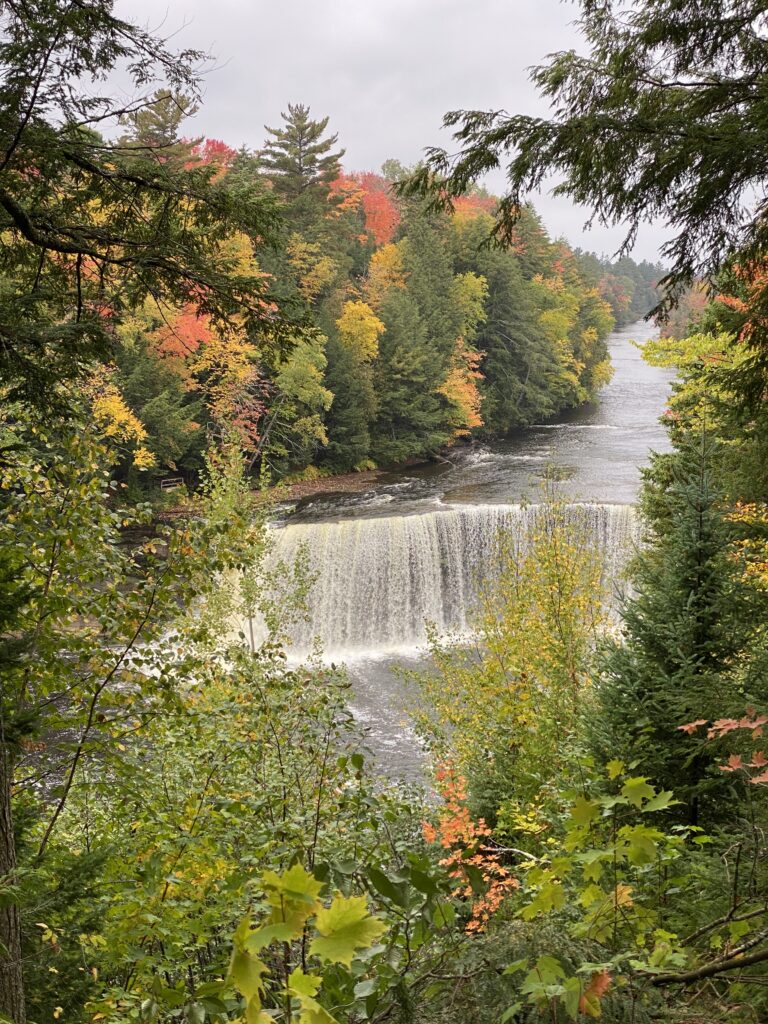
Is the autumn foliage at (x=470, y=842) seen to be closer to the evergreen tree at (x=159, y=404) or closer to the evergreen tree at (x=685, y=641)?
the evergreen tree at (x=685, y=641)

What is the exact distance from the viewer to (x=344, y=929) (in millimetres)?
1215

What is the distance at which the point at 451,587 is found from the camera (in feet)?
69.6

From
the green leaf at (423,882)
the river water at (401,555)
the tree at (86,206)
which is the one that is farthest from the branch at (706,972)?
the river water at (401,555)

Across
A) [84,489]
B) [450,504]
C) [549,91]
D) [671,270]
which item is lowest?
[450,504]

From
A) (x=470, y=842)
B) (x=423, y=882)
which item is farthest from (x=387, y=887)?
(x=470, y=842)

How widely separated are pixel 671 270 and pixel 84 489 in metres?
3.95

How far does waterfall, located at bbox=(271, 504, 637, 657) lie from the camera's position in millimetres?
20250

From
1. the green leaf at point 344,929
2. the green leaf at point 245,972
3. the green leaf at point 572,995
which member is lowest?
the green leaf at point 572,995

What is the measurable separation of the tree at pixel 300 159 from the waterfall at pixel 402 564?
18.3m

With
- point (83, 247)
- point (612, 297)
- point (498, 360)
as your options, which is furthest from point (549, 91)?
point (612, 297)

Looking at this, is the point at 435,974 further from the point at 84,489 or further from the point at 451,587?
the point at 451,587

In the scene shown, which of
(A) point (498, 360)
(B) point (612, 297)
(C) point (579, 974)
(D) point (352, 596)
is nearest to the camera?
(C) point (579, 974)

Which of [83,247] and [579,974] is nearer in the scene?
[579,974]

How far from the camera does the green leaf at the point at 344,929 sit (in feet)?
3.86
